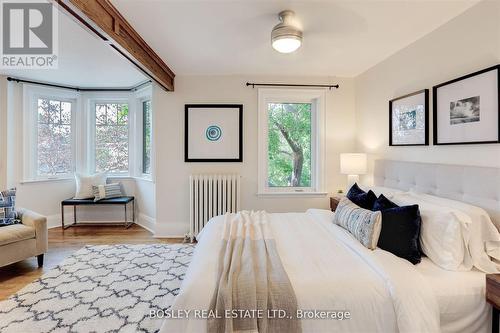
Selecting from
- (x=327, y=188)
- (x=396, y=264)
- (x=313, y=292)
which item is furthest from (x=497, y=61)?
(x=327, y=188)

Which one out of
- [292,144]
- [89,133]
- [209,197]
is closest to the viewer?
[209,197]

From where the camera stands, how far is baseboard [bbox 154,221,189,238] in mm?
3824

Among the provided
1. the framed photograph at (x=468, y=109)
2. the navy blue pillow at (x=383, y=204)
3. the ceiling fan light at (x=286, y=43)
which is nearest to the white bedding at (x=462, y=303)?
the navy blue pillow at (x=383, y=204)

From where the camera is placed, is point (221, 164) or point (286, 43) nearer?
point (286, 43)

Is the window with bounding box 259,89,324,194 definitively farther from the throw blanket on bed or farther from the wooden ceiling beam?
the throw blanket on bed

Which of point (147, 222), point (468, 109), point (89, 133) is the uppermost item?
point (89, 133)

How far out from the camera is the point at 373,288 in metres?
1.40

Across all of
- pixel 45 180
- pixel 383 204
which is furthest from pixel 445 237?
pixel 45 180

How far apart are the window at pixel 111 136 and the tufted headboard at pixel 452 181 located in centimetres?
433

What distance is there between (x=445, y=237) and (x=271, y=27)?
84.5 inches

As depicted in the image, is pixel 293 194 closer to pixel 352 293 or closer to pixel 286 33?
pixel 286 33

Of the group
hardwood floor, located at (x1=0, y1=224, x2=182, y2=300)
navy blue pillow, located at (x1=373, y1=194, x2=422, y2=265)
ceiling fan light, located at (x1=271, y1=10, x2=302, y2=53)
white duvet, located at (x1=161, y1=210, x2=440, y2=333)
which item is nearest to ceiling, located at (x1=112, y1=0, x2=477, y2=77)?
ceiling fan light, located at (x1=271, y1=10, x2=302, y2=53)

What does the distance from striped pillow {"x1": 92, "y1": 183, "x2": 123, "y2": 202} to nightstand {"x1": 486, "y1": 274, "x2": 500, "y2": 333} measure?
478 cm

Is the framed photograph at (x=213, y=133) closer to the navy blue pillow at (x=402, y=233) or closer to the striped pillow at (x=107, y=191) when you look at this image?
the striped pillow at (x=107, y=191)
